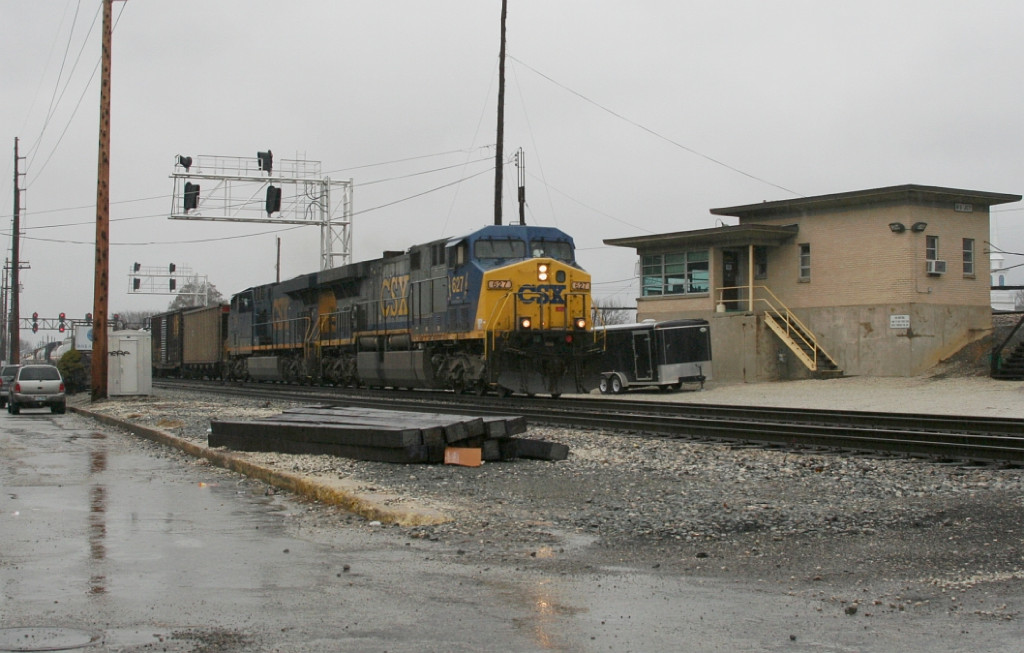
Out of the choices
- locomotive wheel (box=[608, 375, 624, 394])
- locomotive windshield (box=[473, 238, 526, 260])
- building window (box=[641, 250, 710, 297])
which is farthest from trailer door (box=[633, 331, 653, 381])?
locomotive windshield (box=[473, 238, 526, 260])

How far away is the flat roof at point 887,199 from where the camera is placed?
1284 inches

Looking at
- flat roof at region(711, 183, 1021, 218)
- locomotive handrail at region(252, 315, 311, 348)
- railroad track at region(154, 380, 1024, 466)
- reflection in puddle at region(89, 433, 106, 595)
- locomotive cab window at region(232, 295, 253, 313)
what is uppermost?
flat roof at region(711, 183, 1021, 218)

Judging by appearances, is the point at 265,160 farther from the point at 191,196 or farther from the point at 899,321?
the point at 899,321

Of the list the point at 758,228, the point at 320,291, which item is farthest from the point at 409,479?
the point at 758,228

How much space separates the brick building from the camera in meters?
32.8

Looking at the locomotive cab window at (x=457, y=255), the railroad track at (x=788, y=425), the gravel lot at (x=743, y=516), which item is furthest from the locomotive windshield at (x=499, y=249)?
the gravel lot at (x=743, y=516)

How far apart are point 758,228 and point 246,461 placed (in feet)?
87.3

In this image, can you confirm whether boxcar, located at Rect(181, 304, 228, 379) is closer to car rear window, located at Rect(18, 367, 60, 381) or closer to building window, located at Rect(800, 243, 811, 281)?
car rear window, located at Rect(18, 367, 60, 381)

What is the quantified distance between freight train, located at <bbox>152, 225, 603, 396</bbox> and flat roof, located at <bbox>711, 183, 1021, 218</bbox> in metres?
13.2

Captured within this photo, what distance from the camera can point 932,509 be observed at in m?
8.40

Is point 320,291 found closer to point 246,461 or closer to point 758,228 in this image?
point 758,228

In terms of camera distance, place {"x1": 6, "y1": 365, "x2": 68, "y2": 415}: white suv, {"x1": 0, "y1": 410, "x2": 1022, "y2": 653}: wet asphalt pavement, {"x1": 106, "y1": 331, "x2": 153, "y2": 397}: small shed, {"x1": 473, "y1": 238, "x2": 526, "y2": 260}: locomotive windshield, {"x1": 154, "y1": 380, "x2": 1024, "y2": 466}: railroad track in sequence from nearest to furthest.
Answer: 1. {"x1": 0, "y1": 410, "x2": 1022, "y2": 653}: wet asphalt pavement
2. {"x1": 154, "y1": 380, "x2": 1024, "y2": 466}: railroad track
3. {"x1": 473, "y1": 238, "x2": 526, "y2": 260}: locomotive windshield
4. {"x1": 6, "y1": 365, "x2": 68, "y2": 415}: white suv
5. {"x1": 106, "y1": 331, "x2": 153, "y2": 397}: small shed

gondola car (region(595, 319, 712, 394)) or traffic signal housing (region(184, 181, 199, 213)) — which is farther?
traffic signal housing (region(184, 181, 199, 213))

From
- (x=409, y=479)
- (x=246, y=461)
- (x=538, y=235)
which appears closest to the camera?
(x=409, y=479)
